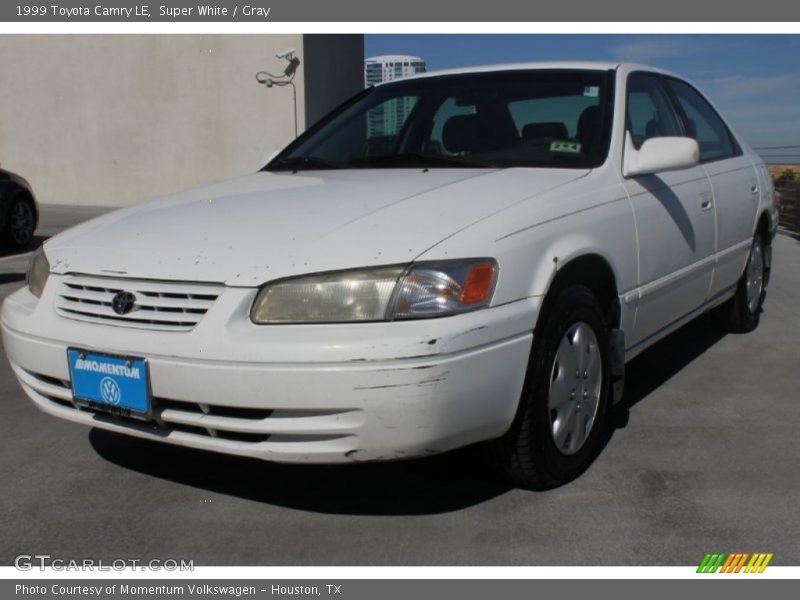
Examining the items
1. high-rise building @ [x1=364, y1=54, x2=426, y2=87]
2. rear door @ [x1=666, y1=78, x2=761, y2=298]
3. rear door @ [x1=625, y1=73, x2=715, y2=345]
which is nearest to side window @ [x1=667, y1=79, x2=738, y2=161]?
rear door @ [x1=666, y1=78, x2=761, y2=298]

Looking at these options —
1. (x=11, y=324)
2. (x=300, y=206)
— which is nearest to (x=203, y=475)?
(x=11, y=324)

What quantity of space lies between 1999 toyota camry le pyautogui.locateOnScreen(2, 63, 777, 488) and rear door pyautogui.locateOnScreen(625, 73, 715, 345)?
0.02 meters

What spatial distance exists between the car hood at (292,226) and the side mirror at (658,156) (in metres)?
0.31

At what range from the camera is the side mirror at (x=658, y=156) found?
11.6 ft

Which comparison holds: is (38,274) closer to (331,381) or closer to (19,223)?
(331,381)

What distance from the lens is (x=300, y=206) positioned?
3.03 m

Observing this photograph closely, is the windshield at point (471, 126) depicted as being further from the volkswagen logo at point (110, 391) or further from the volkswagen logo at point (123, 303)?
the volkswagen logo at point (110, 391)

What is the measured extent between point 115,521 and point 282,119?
12961mm

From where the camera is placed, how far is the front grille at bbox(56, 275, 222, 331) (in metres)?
2.64

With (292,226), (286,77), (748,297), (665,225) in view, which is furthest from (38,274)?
(286,77)

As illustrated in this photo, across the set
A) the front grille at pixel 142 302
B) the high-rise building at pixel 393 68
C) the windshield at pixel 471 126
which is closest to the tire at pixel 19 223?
the high-rise building at pixel 393 68

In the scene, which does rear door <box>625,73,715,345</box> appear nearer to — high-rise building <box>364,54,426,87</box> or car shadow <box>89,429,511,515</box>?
car shadow <box>89,429,511,515</box>

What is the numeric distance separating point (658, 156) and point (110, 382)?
226cm
